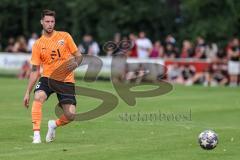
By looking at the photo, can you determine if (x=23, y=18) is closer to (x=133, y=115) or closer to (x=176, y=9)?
(x=176, y=9)

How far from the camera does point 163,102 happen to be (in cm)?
2564

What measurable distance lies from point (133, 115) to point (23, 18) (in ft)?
113

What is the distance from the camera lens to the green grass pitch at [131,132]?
44.1 feet

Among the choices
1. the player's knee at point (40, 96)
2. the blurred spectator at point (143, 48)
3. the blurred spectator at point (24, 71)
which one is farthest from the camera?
the blurred spectator at point (24, 71)

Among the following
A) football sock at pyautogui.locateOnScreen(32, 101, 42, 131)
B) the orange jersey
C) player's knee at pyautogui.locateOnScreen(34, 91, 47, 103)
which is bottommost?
football sock at pyautogui.locateOnScreen(32, 101, 42, 131)

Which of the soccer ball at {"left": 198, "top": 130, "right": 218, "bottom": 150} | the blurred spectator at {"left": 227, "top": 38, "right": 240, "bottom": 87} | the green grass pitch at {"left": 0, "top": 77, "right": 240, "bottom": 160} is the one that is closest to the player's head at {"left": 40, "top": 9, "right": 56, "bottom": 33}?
the green grass pitch at {"left": 0, "top": 77, "right": 240, "bottom": 160}

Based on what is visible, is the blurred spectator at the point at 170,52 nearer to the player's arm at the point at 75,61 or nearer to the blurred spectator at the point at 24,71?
the blurred spectator at the point at 24,71

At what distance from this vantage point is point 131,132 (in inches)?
679

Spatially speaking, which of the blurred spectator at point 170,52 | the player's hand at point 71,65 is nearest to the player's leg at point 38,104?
the player's hand at point 71,65

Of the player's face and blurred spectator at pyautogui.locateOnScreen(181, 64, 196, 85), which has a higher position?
the player's face

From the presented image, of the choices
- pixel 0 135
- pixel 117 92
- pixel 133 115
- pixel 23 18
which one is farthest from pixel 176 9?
pixel 0 135

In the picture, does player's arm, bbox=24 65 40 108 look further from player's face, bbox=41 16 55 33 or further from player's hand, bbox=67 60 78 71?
player's face, bbox=41 16 55 33

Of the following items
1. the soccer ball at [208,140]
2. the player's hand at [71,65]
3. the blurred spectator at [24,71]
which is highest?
the player's hand at [71,65]

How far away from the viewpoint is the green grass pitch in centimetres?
1345
